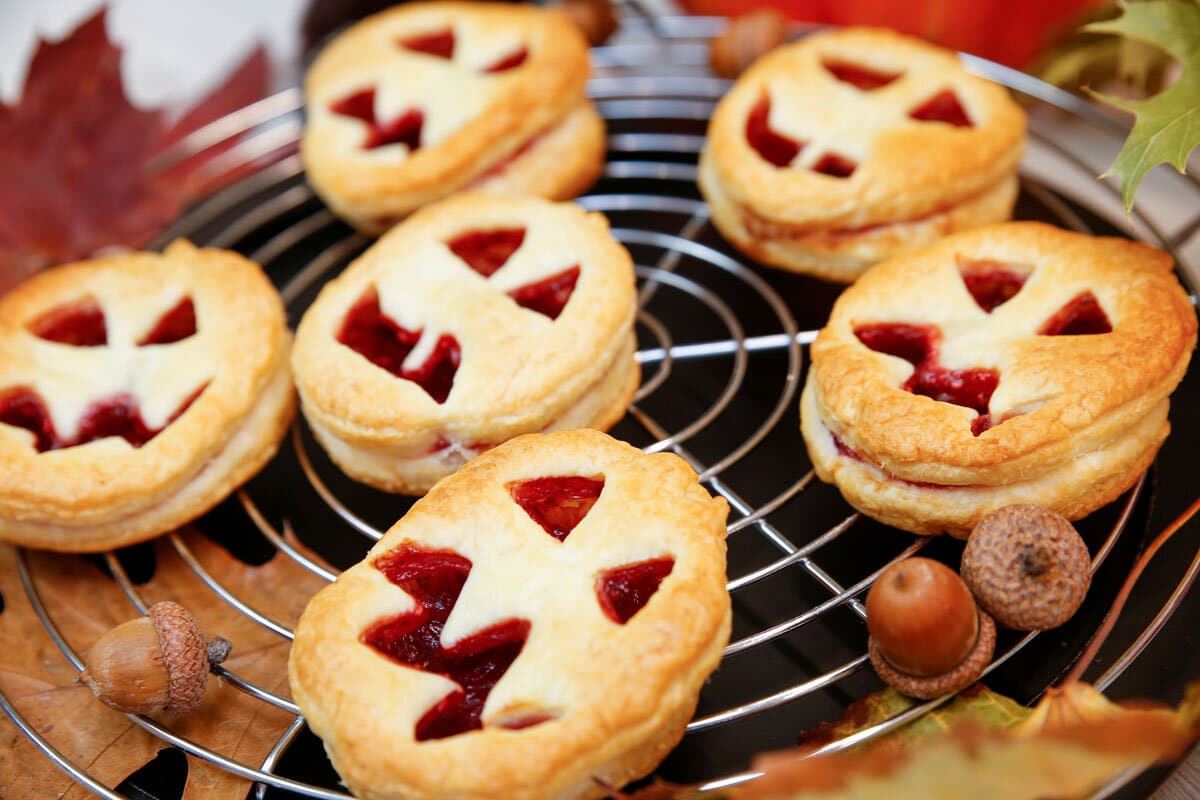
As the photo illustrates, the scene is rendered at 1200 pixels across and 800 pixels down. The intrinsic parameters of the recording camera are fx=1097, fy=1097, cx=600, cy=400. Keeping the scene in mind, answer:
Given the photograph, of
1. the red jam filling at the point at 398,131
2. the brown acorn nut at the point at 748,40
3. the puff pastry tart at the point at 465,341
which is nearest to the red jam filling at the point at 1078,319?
the puff pastry tart at the point at 465,341

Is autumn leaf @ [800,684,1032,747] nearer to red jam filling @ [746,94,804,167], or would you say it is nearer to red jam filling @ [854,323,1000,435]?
red jam filling @ [854,323,1000,435]

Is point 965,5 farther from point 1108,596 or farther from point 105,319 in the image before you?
point 105,319

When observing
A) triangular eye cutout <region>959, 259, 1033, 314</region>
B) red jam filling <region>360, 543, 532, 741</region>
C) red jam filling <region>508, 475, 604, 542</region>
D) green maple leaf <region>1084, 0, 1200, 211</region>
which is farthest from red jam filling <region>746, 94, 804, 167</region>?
red jam filling <region>360, 543, 532, 741</region>

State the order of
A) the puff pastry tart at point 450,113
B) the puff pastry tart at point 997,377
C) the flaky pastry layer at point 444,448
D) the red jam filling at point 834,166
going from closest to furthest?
1. the puff pastry tart at point 997,377
2. the flaky pastry layer at point 444,448
3. the red jam filling at point 834,166
4. the puff pastry tart at point 450,113

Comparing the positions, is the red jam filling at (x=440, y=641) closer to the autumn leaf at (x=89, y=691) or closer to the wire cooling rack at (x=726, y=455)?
the wire cooling rack at (x=726, y=455)

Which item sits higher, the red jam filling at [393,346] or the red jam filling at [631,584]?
the red jam filling at [393,346]

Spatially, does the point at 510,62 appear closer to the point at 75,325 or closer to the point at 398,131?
the point at 398,131
